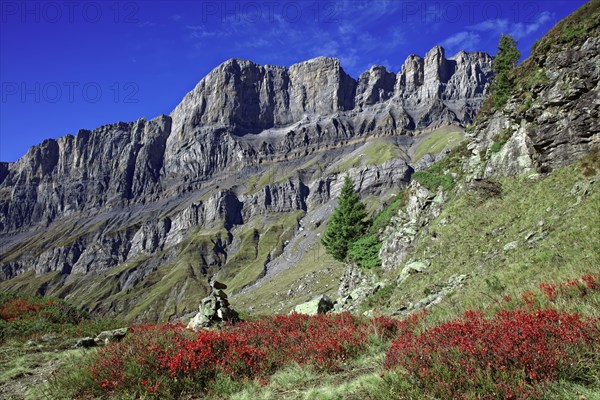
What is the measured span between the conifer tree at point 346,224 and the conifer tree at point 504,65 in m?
18.0

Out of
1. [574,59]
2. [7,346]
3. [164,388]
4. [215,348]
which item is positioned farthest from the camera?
[574,59]

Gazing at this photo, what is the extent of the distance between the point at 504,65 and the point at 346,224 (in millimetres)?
25043

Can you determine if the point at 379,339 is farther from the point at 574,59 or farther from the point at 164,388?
the point at 574,59

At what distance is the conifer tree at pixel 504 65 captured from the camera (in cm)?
3222

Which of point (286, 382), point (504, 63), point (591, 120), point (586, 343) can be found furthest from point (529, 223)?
point (504, 63)

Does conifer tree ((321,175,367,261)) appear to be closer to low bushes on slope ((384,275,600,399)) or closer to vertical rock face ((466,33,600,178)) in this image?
vertical rock face ((466,33,600,178))

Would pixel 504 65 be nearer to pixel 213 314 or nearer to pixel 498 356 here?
pixel 213 314

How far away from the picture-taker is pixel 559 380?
16.4 feet

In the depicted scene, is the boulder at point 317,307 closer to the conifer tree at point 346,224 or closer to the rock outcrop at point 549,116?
the rock outcrop at point 549,116

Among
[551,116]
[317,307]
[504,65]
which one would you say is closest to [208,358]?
[317,307]

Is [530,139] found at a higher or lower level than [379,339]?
higher

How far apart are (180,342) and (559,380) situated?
8.23m

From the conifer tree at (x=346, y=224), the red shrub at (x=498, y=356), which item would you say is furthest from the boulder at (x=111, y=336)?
the conifer tree at (x=346, y=224)

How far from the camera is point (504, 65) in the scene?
124 ft
